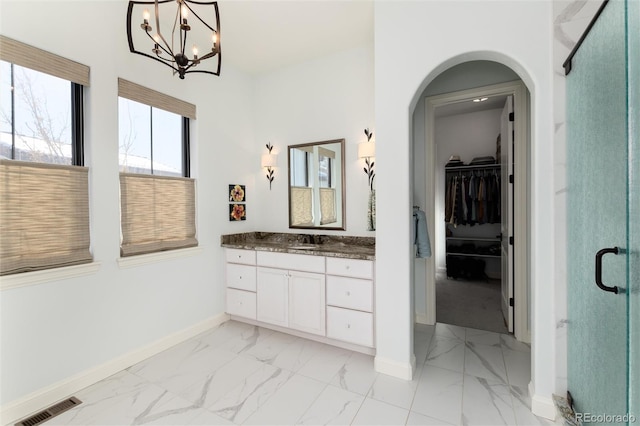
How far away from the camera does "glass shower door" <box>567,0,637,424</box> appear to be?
117cm

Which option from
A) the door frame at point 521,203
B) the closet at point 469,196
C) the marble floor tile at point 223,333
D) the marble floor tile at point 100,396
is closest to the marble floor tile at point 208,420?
the marble floor tile at point 100,396

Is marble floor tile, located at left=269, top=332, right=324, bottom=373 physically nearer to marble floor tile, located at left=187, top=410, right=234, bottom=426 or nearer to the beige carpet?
marble floor tile, located at left=187, top=410, right=234, bottom=426

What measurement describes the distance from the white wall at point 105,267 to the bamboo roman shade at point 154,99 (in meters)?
0.06

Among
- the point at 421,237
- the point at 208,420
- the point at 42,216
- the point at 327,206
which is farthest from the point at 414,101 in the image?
the point at 42,216

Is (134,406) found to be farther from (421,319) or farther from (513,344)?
(513,344)

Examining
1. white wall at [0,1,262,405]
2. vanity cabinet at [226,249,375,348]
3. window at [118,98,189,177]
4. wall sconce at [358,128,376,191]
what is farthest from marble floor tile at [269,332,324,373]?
window at [118,98,189,177]

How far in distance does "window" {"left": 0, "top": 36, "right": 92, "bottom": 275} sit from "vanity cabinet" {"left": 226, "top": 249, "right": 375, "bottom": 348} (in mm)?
1448

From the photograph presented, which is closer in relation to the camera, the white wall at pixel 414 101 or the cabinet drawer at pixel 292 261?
the white wall at pixel 414 101

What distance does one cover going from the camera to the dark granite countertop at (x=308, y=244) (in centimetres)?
263

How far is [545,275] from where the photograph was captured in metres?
1.80

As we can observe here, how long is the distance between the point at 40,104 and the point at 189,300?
2034 millimetres

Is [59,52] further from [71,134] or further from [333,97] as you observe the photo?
[333,97]

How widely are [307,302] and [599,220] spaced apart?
220 centimetres

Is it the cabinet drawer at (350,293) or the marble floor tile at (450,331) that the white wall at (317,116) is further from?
the marble floor tile at (450,331)
